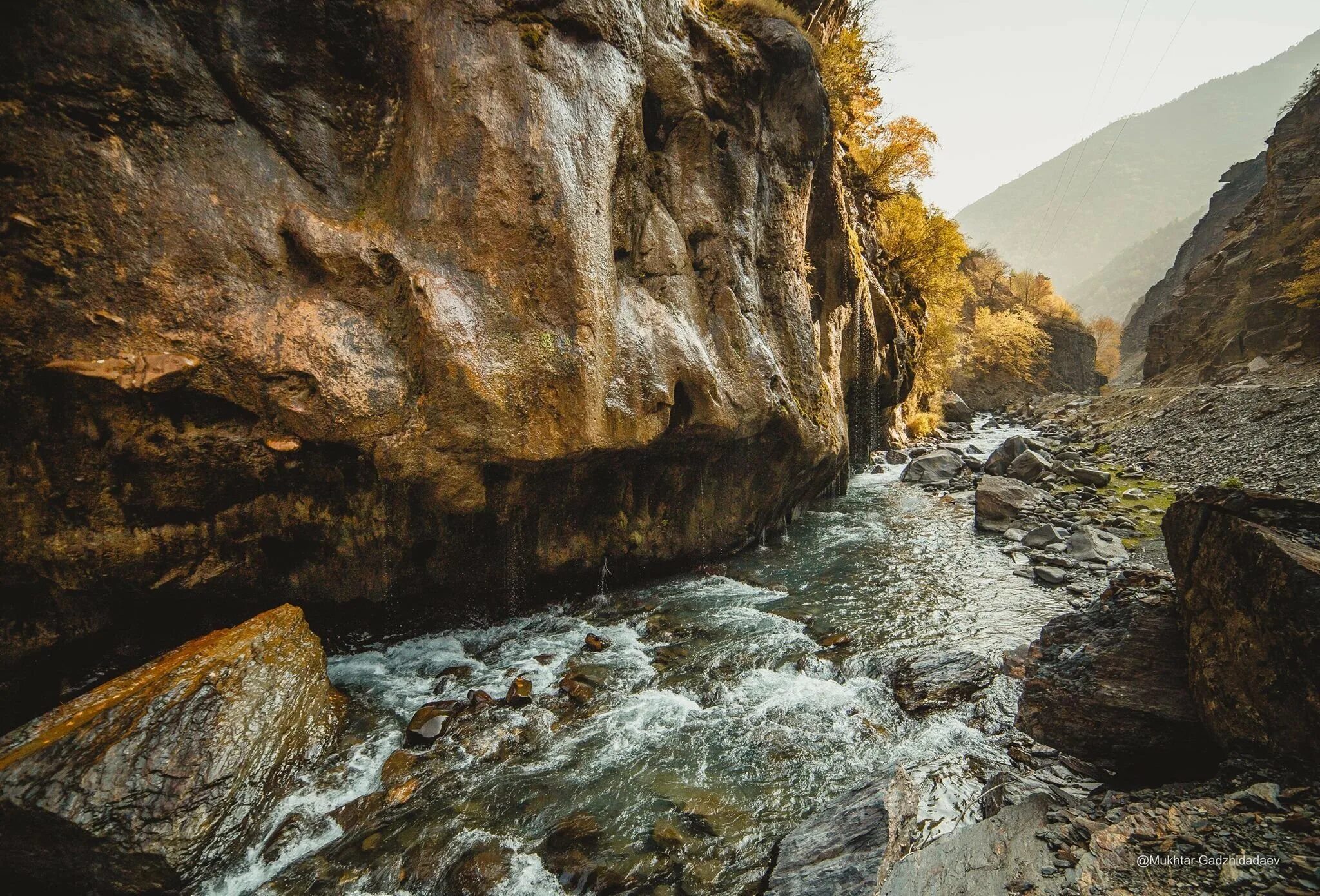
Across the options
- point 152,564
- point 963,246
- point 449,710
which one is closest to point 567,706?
point 449,710

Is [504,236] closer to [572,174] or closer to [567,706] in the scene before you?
[572,174]

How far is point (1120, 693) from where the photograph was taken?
479cm

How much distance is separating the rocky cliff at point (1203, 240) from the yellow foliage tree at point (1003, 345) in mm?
14988

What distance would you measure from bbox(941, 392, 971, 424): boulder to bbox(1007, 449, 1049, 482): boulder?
16.5 m

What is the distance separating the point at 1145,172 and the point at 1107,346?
169650 mm

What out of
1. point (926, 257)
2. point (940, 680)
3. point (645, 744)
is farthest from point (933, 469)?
point (645, 744)

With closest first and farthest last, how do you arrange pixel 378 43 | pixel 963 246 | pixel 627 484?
pixel 378 43 < pixel 627 484 < pixel 963 246

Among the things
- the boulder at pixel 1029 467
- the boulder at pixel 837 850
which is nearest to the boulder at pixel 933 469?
the boulder at pixel 1029 467

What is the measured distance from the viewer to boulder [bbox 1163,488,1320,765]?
3436 mm

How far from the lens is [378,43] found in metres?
6.52

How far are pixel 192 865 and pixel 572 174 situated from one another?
319 inches

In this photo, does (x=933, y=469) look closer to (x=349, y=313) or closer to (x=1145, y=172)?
(x=349, y=313)

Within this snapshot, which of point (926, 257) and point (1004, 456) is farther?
point (926, 257)

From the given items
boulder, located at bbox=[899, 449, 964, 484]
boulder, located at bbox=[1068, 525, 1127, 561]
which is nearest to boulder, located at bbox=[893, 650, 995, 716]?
boulder, located at bbox=[1068, 525, 1127, 561]
